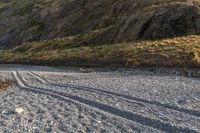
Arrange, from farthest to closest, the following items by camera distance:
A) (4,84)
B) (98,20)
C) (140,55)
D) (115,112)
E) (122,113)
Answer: (98,20)
(140,55)
(4,84)
(115,112)
(122,113)

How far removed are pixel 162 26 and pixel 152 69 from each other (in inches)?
516

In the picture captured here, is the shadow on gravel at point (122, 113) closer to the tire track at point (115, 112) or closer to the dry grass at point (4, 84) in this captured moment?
the tire track at point (115, 112)

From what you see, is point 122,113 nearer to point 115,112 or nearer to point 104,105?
point 115,112

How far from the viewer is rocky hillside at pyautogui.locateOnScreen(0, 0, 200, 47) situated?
4675 cm

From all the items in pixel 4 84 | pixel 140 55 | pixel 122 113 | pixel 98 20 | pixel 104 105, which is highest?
pixel 98 20

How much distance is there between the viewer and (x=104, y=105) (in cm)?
2025

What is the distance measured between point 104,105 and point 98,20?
50696mm

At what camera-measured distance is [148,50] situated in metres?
39.0

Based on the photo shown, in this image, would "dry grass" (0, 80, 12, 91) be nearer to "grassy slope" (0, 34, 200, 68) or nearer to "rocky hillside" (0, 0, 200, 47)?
"grassy slope" (0, 34, 200, 68)

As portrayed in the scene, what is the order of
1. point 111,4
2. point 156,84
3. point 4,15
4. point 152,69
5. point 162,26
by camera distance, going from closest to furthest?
point 156,84 → point 152,69 → point 162,26 → point 111,4 → point 4,15

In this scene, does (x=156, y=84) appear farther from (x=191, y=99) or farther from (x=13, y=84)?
(x=13, y=84)

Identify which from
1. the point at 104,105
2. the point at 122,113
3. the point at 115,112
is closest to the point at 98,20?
the point at 104,105

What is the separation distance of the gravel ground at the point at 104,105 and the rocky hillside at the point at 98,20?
16522 mm

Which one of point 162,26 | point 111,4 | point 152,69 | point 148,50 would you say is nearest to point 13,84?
point 152,69
